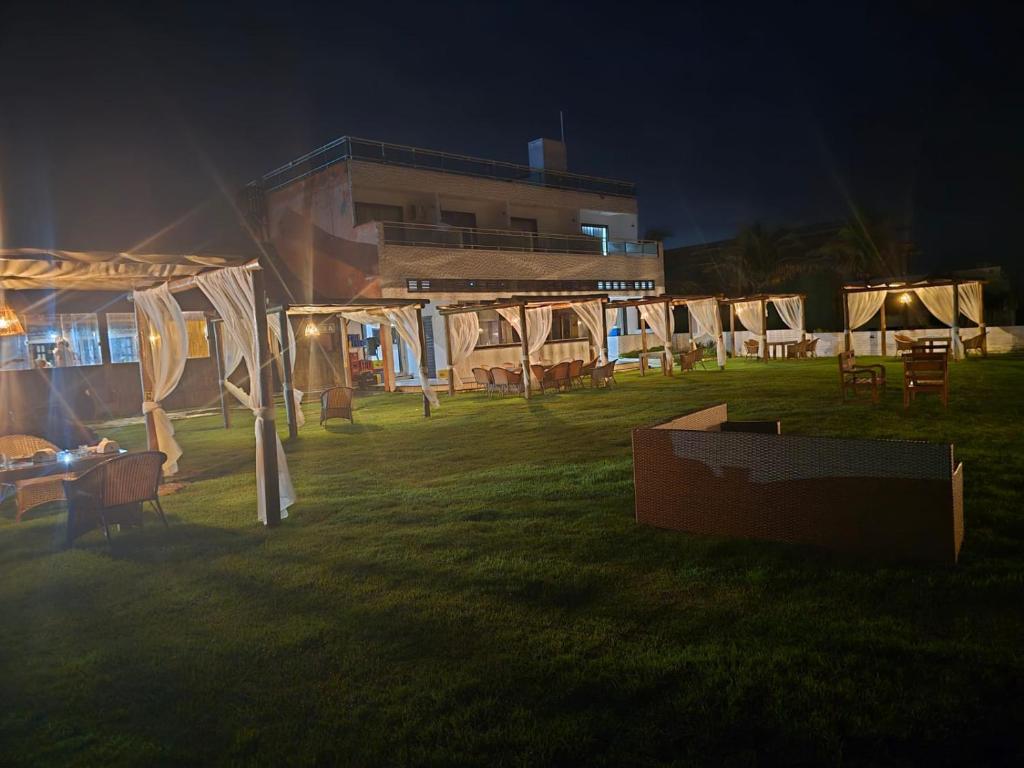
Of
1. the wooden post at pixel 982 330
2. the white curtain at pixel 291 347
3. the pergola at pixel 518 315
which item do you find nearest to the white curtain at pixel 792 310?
the wooden post at pixel 982 330

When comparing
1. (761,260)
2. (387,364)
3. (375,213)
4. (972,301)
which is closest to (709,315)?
(972,301)

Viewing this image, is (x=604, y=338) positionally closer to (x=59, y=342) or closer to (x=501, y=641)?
(x=59, y=342)

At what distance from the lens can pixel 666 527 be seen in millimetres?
5191

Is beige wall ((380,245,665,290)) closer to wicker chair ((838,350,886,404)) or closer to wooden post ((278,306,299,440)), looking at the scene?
wooden post ((278,306,299,440))

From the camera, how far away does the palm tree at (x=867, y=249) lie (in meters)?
31.5

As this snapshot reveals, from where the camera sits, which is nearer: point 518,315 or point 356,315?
point 356,315

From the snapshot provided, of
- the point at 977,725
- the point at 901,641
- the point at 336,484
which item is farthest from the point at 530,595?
the point at 336,484

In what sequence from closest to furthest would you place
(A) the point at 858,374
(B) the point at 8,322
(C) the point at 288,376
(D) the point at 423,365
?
(B) the point at 8,322 → (A) the point at 858,374 → (C) the point at 288,376 → (D) the point at 423,365

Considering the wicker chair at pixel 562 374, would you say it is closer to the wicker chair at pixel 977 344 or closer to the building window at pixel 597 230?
the wicker chair at pixel 977 344

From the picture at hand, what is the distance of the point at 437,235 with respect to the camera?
21.7m

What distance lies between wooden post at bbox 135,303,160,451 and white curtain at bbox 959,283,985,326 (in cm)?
2156

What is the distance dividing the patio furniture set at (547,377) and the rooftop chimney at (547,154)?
12637mm

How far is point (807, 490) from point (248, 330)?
4.90 meters

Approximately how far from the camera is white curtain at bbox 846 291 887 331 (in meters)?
22.9
